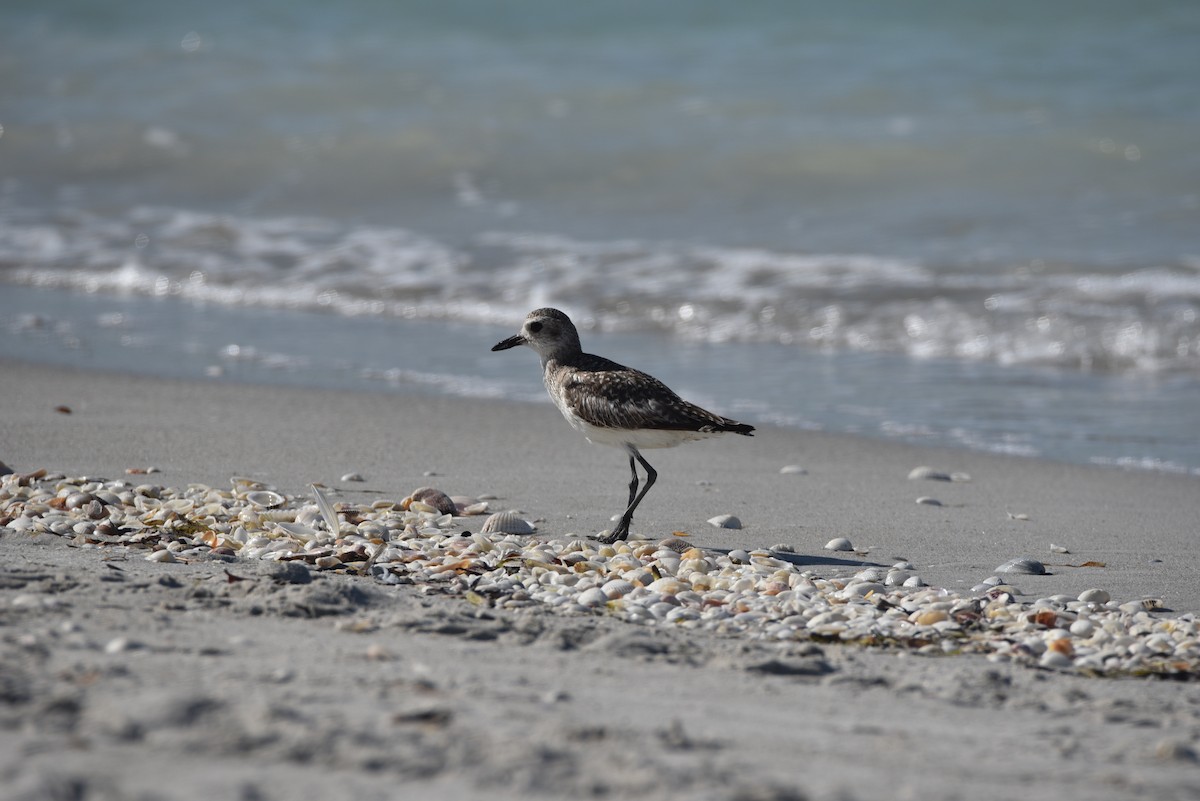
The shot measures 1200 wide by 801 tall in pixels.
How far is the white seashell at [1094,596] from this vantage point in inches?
170

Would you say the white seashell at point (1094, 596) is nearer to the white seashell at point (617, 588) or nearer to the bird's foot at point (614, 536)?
the white seashell at point (617, 588)

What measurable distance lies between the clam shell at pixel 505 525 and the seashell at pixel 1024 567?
173 cm

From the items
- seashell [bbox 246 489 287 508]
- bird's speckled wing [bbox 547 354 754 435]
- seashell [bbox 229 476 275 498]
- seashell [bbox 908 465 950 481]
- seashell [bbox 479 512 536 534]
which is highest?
bird's speckled wing [bbox 547 354 754 435]

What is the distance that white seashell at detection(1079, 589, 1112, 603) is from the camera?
432 centimetres

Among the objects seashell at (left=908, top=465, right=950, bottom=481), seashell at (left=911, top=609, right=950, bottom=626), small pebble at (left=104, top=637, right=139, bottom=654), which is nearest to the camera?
small pebble at (left=104, top=637, right=139, bottom=654)

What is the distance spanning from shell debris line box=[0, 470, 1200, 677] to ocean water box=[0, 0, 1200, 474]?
2.73 m

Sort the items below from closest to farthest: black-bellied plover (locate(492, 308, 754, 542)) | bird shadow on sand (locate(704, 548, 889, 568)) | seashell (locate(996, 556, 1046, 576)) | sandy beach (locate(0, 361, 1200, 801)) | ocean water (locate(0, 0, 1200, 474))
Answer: sandy beach (locate(0, 361, 1200, 801)), seashell (locate(996, 556, 1046, 576)), bird shadow on sand (locate(704, 548, 889, 568)), black-bellied plover (locate(492, 308, 754, 542)), ocean water (locate(0, 0, 1200, 474))

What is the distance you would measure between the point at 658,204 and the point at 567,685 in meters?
11.1

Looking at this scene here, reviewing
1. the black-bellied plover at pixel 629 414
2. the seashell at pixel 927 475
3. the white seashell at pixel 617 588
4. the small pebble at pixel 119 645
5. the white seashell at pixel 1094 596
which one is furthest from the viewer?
the seashell at pixel 927 475

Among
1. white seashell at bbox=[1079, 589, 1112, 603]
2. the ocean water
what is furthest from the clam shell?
the ocean water

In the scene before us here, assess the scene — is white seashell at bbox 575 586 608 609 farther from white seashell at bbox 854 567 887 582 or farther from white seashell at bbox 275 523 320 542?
white seashell at bbox 275 523 320 542

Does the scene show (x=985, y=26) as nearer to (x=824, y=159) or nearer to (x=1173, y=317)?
(x=824, y=159)

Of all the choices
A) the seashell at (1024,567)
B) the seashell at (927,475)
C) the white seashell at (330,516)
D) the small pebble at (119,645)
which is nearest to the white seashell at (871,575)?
the seashell at (1024,567)

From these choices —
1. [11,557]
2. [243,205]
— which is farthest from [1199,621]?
[243,205]
